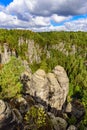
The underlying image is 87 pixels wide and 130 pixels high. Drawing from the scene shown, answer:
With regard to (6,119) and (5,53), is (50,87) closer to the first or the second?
(6,119)

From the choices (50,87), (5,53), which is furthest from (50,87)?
(5,53)

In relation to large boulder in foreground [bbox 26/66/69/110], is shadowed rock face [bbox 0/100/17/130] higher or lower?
higher

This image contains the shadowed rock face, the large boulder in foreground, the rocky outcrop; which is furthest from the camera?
the rocky outcrop

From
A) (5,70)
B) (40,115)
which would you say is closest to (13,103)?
(5,70)

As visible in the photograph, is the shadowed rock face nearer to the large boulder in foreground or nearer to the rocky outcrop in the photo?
the large boulder in foreground

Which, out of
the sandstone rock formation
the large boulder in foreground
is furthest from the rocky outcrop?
the large boulder in foreground

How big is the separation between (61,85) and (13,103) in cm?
3943

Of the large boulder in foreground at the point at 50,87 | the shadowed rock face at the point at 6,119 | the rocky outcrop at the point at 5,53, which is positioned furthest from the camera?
the rocky outcrop at the point at 5,53

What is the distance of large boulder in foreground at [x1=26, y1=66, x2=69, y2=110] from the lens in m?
94.3

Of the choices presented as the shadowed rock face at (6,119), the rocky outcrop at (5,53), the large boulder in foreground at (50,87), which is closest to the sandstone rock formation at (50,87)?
the large boulder in foreground at (50,87)

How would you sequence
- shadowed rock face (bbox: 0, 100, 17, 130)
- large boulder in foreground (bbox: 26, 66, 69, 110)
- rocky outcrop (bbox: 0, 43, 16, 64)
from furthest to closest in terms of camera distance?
rocky outcrop (bbox: 0, 43, 16, 64) → large boulder in foreground (bbox: 26, 66, 69, 110) → shadowed rock face (bbox: 0, 100, 17, 130)

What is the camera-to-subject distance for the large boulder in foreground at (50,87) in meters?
94.3

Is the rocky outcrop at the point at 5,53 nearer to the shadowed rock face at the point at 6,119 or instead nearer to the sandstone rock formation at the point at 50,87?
the sandstone rock formation at the point at 50,87

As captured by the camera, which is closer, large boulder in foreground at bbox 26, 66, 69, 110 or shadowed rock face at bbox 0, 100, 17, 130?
shadowed rock face at bbox 0, 100, 17, 130
